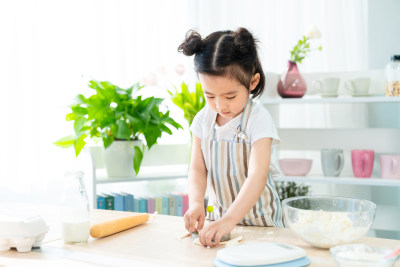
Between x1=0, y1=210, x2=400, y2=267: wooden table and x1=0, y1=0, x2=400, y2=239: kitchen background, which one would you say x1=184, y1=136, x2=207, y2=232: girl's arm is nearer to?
x1=0, y1=210, x2=400, y2=267: wooden table

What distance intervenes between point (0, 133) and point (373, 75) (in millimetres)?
2160

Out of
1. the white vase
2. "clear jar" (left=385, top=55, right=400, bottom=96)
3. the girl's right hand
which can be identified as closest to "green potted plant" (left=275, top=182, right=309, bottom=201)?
"clear jar" (left=385, top=55, right=400, bottom=96)

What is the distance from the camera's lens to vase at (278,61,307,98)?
2.91 metres

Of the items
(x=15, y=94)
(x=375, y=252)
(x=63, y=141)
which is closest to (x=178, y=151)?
(x=63, y=141)

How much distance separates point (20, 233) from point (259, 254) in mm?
602

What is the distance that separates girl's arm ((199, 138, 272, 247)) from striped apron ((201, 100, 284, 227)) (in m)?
0.10

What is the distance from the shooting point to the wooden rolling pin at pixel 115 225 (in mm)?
1370

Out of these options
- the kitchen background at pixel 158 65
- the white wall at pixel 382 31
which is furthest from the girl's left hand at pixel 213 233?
the white wall at pixel 382 31

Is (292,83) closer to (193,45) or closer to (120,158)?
(120,158)

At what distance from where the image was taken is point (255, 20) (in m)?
3.68

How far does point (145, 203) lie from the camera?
9.83 feet

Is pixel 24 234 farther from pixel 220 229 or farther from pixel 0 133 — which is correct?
pixel 0 133

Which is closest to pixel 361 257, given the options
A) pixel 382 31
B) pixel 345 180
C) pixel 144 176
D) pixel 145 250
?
pixel 145 250

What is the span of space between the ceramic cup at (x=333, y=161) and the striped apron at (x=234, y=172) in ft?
3.61
